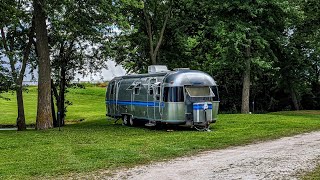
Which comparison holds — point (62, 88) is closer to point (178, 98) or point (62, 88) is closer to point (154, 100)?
point (154, 100)

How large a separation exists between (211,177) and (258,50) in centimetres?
2339

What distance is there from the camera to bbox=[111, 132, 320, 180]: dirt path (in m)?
10.2

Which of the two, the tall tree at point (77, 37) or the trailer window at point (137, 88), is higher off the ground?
the tall tree at point (77, 37)

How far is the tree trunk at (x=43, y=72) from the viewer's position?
23234mm

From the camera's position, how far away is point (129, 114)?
25297 millimetres

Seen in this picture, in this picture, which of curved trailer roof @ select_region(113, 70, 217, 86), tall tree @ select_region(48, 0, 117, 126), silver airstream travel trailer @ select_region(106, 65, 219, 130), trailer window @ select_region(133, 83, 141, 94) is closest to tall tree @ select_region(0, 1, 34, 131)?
tall tree @ select_region(48, 0, 117, 126)

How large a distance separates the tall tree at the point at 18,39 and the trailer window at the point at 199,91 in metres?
8.74

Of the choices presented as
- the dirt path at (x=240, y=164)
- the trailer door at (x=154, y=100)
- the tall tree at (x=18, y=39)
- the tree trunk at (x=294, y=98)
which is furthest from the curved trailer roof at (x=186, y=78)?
the tree trunk at (x=294, y=98)

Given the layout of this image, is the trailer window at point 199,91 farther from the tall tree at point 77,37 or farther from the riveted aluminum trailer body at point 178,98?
the tall tree at point 77,37

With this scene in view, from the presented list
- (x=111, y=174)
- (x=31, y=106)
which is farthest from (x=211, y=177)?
(x=31, y=106)

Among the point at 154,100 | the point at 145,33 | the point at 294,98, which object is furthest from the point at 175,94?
the point at 294,98

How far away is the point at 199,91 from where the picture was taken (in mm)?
21547

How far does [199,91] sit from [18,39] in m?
13.9

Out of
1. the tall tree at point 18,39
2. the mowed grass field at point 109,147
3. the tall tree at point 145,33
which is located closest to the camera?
the mowed grass field at point 109,147
